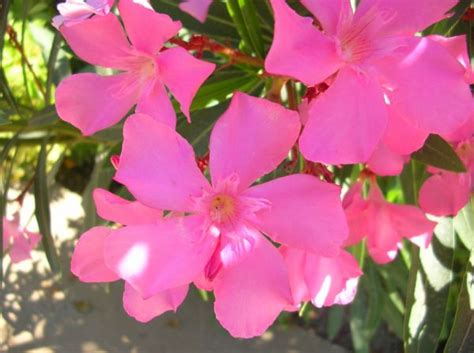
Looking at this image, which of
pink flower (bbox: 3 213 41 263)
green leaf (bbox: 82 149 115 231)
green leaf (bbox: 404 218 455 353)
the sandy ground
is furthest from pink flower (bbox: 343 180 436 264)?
the sandy ground

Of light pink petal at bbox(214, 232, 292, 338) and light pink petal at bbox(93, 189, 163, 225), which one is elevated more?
light pink petal at bbox(93, 189, 163, 225)

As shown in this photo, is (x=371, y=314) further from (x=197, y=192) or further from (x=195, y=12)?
(x=195, y=12)

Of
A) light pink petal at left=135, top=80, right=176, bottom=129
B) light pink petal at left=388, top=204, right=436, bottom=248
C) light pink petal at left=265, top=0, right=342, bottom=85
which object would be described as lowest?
light pink petal at left=388, top=204, right=436, bottom=248

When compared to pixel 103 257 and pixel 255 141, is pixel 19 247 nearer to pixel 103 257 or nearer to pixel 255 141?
pixel 103 257

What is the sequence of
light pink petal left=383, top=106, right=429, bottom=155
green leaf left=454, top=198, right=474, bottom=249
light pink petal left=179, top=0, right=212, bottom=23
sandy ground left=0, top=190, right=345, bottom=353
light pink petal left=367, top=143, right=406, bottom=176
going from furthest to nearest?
sandy ground left=0, top=190, right=345, bottom=353 < green leaf left=454, top=198, right=474, bottom=249 < light pink petal left=367, top=143, right=406, bottom=176 < light pink petal left=383, top=106, right=429, bottom=155 < light pink petal left=179, top=0, right=212, bottom=23

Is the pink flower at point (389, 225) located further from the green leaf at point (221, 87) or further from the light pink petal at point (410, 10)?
the light pink petal at point (410, 10)

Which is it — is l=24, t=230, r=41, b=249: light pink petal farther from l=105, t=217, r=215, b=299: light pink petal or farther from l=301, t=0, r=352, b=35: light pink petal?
l=301, t=0, r=352, b=35: light pink petal

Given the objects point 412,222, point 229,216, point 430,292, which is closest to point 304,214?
point 229,216
